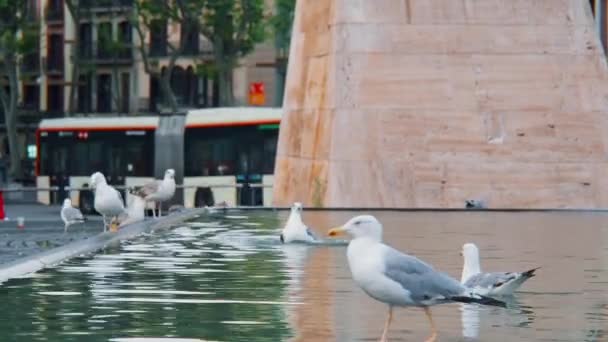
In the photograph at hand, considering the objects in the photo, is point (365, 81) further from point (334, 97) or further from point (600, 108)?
point (600, 108)

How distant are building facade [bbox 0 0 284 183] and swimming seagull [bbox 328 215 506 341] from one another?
7698 centimetres

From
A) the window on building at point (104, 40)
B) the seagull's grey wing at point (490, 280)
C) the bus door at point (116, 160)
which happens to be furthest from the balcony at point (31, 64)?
the seagull's grey wing at point (490, 280)

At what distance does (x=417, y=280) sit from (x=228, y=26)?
73.4 m

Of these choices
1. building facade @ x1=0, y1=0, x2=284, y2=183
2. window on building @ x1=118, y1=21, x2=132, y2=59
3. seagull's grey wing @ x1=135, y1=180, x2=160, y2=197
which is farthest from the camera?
window on building @ x1=118, y1=21, x2=132, y2=59

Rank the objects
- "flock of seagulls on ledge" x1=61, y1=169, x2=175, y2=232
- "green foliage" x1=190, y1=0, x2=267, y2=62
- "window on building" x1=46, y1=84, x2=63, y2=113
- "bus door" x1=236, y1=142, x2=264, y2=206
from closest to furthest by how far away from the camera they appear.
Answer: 1. "flock of seagulls on ledge" x1=61, y1=169, x2=175, y2=232
2. "bus door" x1=236, y1=142, x2=264, y2=206
3. "green foliage" x1=190, y1=0, x2=267, y2=62
4. "window on building" x1=46, y1=84, x2=63, y2=113

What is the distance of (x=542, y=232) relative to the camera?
24312 millimetres

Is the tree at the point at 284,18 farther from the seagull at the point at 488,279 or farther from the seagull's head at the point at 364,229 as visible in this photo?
the seagull's head at the point at 364,229

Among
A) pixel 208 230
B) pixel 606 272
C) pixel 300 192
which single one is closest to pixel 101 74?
pixel 300 192

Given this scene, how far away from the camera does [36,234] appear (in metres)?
37.0

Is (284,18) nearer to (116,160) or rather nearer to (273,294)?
(116,160)

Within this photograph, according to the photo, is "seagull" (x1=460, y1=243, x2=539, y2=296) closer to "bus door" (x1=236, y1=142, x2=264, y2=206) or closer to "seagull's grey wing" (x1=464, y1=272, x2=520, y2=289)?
"seagull's grey wing" (x1=464, y1=272, x2=520, y2=289)

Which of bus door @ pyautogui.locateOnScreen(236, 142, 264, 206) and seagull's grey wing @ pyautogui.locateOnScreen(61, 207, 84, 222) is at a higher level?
bus door @ pyautogui.locateOnScreen(236, 142, 264, 206)

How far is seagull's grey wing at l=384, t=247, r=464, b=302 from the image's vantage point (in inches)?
468

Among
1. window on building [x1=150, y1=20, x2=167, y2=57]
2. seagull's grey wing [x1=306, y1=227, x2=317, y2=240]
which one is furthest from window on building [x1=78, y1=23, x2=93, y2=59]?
seagull's grey wing [x1=306, y1=227, x2=317, y2=240]
